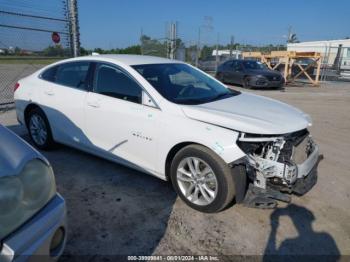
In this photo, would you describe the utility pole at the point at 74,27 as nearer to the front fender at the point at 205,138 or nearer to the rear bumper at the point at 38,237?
the front fender at the point at 205,138

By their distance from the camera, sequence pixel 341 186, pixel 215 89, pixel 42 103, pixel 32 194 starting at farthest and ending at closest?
1. pixel 42 103
2. pixel 215 89
3. pixel 341 186
4. pixel 32 194

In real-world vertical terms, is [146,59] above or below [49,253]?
above

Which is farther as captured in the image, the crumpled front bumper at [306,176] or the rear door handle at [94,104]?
the rear door handle at [94,104]

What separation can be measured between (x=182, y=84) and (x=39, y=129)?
94.5 inches

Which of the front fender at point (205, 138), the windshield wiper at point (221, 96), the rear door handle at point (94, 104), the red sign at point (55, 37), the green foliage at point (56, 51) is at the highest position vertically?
the red sign at point (55, 37)

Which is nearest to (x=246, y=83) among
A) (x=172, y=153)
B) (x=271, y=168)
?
(x=172, y=153)

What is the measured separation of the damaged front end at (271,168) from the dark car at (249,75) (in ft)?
38.2

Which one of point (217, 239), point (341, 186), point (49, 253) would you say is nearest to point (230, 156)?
point (217, 239)

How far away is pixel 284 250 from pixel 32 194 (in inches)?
81.7

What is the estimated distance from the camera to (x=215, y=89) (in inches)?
162

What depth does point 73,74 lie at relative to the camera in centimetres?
424

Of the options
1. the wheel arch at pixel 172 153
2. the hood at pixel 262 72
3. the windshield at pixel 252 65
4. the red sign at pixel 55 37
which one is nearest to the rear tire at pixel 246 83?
the hood at pixel 262 72

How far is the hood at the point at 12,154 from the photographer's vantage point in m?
1.67

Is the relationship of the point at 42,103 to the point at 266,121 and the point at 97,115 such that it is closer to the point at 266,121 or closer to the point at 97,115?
the point at 97,115
